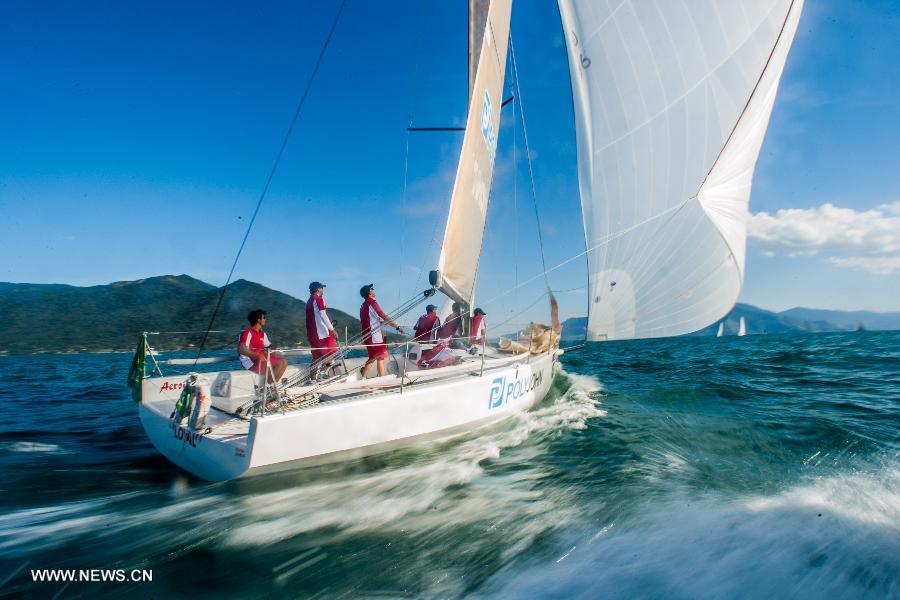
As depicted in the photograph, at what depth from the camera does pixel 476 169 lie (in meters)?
6.60

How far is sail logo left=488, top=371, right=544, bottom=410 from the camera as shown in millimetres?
5211

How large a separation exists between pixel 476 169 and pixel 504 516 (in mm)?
4940

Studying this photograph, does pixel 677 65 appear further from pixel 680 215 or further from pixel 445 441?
pixel 445 441

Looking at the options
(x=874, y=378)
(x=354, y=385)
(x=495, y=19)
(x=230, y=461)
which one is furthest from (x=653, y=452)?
(x=874, y=378)

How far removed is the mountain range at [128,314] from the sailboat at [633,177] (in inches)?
1597

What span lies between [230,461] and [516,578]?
2.31 meters

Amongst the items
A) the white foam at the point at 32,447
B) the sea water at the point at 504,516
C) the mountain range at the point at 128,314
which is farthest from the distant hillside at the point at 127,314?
the sea water at the point at 504,516

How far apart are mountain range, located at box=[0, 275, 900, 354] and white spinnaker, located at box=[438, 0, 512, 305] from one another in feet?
132

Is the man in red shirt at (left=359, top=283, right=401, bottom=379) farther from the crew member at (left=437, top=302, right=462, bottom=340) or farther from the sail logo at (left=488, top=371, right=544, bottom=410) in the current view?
the crew member at (left=437, top=302, right=462, bottom=340)

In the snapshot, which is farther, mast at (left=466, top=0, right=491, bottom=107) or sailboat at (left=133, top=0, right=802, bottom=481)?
mast at (left=466, top=0, right=491, bottom=107)

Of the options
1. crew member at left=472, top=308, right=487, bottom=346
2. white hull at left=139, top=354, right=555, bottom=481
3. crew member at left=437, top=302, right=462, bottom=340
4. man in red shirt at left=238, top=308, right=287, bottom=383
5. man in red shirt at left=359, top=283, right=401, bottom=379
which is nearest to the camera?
white hull at left=139, top=354, right=555, bottom=481

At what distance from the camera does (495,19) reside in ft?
22.2

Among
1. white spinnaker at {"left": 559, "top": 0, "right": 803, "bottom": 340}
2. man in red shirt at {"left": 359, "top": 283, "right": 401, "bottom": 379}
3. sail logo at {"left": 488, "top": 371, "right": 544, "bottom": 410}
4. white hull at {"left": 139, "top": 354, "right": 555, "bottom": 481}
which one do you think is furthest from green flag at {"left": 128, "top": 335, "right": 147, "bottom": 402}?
white spinnaker at {"left": 559, "top": 0, "right": 803, "bottom": 340}

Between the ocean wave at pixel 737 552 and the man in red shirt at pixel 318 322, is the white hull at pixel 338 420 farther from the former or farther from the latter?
the ocean wave at pixel 737 552
